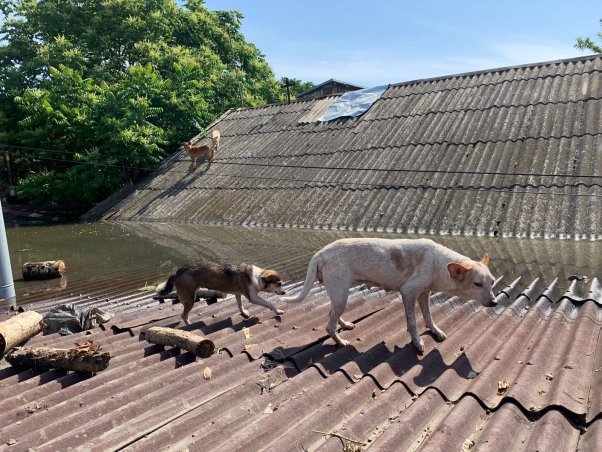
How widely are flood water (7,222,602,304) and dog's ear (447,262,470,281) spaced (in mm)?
3098

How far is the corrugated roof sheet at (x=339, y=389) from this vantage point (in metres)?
2.79

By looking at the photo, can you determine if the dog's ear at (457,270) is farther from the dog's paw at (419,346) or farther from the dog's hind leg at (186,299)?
the dog's hind leg at (186,299)

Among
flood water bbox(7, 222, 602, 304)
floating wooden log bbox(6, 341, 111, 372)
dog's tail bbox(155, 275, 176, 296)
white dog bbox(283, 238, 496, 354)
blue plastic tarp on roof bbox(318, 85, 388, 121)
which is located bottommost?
flood water bbox(7, 222, 602, 304)

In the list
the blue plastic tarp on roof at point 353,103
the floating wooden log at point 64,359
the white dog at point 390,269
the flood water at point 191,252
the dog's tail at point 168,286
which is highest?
the blue plastic tarp on roof at point 353,103

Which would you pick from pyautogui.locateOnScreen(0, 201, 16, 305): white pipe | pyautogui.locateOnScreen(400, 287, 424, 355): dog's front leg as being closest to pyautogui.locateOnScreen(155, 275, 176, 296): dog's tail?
pyautogui.locateOnScreen(0, 201, 16, 305): white pipe

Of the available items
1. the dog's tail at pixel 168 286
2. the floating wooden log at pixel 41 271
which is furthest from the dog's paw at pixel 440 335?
the floating wooden log at pixel 41 271

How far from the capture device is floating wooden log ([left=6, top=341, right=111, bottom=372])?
3986 millimetres

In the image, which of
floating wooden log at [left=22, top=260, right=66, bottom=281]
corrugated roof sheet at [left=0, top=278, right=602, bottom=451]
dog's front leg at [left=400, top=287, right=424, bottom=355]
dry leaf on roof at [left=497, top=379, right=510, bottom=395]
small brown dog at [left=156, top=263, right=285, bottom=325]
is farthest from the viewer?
floating wooden log at [left=22, top=260, right=66, bottom=281]

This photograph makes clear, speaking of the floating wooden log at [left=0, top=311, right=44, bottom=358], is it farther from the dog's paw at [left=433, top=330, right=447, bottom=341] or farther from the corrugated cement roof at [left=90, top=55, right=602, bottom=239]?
the corrugated cement roof at [left=90, top=55, right=602, bottom=239]

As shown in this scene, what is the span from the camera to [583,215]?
31.4 ft

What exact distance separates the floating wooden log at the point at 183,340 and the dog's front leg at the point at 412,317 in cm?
178

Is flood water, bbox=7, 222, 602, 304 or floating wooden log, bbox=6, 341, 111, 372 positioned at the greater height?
floating wooden log, bbox=6, 341, 111, 372

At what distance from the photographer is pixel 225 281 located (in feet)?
19.3

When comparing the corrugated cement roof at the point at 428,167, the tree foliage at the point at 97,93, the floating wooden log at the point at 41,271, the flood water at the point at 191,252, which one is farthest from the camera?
the tree foliage at the point at 97,93
